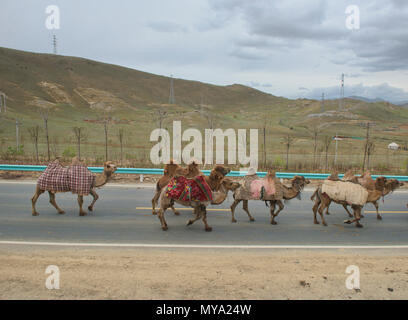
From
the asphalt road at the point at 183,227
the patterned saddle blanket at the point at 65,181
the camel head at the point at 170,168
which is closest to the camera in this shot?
the asphalt road at the point at 183,227

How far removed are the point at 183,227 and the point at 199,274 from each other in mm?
3199

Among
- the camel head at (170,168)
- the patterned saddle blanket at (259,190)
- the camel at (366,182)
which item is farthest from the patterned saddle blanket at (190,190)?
the camel at (366,182)

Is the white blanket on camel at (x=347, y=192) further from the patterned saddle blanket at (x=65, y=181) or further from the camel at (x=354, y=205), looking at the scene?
the patterned saddle blanket at (x=65, y=181)

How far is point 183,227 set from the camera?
9.71 meters

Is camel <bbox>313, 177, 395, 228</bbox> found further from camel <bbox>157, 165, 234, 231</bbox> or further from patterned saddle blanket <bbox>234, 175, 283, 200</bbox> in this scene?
camel <bbox>157, 165, 234, 231</bbox>

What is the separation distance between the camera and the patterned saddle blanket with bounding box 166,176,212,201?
8.97 m

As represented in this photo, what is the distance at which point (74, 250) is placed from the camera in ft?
25.6

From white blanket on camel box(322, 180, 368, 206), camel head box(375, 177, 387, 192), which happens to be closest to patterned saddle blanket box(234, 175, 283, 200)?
white blanket on camel box(322, 180, 368, 206)

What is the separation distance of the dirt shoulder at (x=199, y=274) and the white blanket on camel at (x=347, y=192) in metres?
1.77

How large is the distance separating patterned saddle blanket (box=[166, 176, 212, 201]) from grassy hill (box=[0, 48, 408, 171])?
12329 millimetres

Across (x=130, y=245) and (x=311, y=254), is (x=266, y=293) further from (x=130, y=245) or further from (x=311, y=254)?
(x=130, y=245)

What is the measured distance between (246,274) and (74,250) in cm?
395

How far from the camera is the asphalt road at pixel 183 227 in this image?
8750 millimetres

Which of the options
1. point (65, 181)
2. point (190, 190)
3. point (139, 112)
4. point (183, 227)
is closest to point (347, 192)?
point (190, 190)
